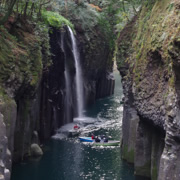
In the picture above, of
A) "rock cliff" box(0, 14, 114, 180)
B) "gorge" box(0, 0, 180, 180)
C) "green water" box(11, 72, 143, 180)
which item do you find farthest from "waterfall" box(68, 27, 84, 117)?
"green water" box(11, 72, 143, 180)

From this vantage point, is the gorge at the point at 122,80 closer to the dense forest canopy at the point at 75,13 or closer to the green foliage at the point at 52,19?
the green foliage at the point at 52,19

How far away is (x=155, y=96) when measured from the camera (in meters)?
18.3

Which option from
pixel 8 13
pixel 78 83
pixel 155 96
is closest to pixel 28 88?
pixel 8 13

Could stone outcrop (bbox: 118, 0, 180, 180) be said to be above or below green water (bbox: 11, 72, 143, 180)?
above

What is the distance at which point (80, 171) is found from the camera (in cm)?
2167

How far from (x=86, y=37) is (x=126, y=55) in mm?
17310

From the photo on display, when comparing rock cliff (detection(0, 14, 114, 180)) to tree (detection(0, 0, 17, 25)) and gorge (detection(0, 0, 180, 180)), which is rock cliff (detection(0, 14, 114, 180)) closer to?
gorge (detection(0, 0, 180, 180))

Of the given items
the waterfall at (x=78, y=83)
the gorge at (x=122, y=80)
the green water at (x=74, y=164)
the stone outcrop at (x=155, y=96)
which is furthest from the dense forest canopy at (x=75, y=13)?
the green water at (x=74, y=164)

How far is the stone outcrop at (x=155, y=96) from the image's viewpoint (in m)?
15.0

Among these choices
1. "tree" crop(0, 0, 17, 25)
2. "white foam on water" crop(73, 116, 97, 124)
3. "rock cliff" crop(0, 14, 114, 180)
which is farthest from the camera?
"white foam on water" crop(73, 116, 97, 124)

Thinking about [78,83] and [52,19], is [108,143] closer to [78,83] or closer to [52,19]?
[52,19]

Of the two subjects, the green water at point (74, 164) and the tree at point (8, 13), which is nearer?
the green water at point (74, 164)

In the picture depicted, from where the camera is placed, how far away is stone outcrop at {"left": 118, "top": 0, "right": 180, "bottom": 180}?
15.0 m

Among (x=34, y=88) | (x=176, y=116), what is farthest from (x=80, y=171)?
(x=176, y=116)
